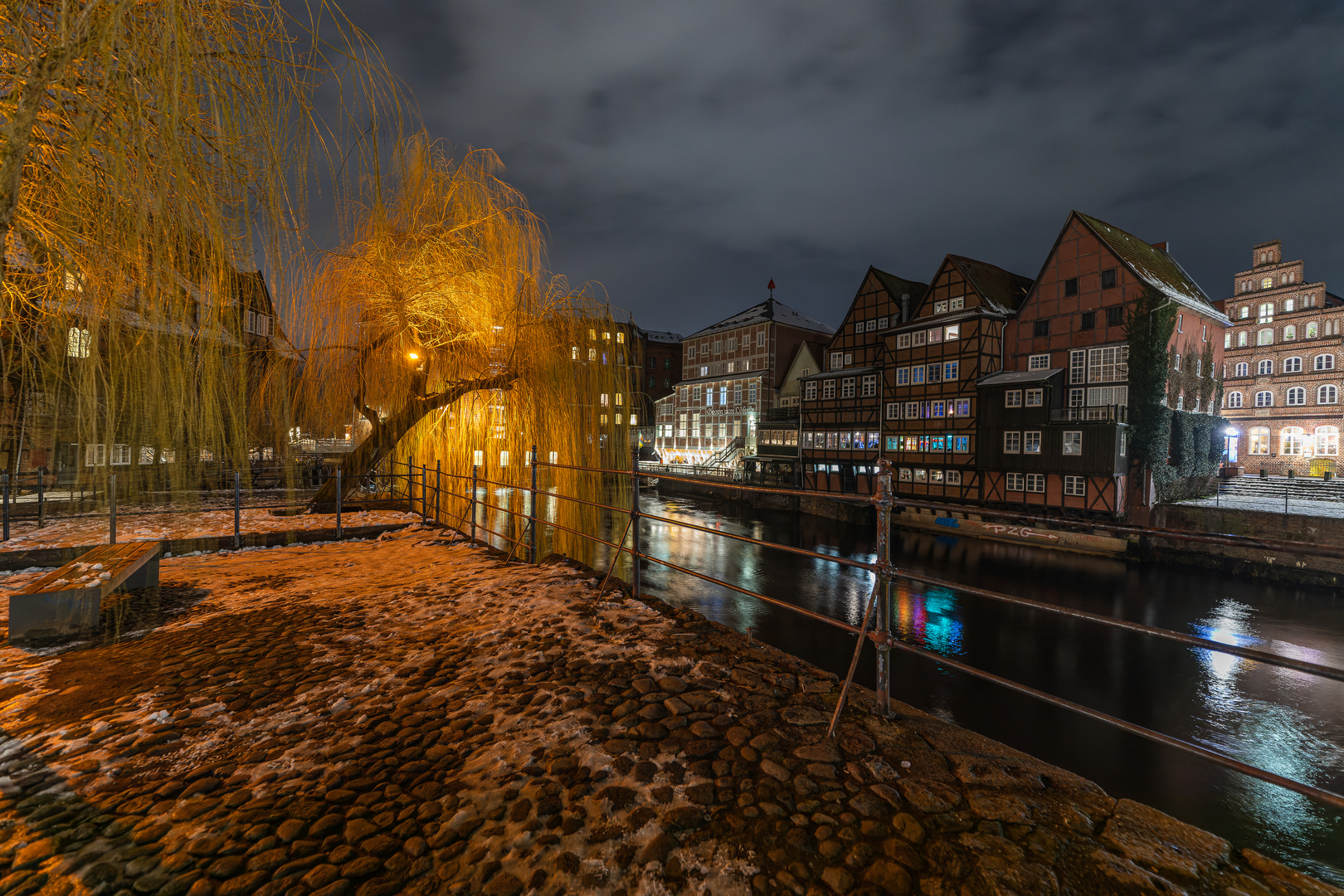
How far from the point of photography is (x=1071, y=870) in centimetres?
176

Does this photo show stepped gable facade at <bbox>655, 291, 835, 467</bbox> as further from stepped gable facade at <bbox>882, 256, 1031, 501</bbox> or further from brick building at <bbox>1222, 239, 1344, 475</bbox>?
brick building at <bbox>1222, 239, 1344, 475</bbox>

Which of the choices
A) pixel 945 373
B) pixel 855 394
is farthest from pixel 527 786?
pixel 855 394

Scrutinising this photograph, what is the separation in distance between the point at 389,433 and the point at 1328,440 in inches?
1920

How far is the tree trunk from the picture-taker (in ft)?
31.0

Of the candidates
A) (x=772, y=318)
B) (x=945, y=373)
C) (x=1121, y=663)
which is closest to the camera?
A: (x=1121, y=663)

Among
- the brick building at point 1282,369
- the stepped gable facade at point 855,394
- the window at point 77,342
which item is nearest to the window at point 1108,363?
the stepped gable facade at point 855,394

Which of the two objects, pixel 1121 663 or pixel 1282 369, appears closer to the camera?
pixel 1121 663

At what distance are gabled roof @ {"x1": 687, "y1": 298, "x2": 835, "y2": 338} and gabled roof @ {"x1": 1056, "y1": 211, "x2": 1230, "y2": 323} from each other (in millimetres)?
18293

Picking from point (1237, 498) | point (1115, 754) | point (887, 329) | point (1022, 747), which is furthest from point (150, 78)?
point (1237, 498)

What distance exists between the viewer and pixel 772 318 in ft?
129

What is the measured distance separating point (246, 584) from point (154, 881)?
4761 millimetres

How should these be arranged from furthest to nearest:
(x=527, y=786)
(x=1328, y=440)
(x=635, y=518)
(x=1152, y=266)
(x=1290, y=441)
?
(x=1290, y=441) < (x=1328, y=440) < (x=1152, y=266) < (x=635, y=518) < (x=527, y=786)

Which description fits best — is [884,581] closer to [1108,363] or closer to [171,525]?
[171,525]

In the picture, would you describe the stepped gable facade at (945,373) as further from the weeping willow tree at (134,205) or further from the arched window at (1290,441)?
the weeping willow tree at (134,205)
